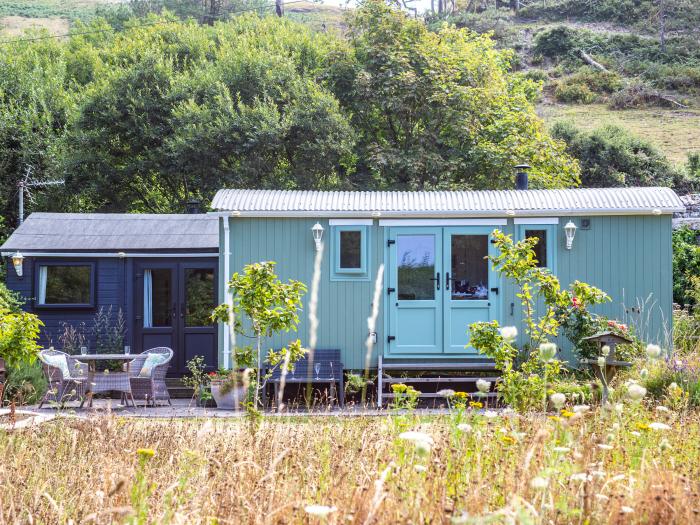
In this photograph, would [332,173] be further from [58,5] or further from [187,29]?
[58,5]

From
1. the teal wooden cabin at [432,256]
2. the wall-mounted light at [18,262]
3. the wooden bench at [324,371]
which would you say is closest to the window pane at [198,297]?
the teal wooden cabin at [432,256]

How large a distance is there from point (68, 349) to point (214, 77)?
905 centimetres

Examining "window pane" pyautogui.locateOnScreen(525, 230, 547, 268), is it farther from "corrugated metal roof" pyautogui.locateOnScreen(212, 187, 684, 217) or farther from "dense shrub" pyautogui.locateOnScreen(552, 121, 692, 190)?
"dense shrub" pyautogui.locateOnScreen(552, 121, 692, 190)

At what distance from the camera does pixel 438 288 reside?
37.1ft

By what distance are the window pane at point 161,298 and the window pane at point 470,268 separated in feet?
16.0

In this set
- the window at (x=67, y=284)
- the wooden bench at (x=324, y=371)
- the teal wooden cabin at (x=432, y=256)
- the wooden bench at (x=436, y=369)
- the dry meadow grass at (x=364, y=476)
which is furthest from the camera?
the window at (x=67, y=284)

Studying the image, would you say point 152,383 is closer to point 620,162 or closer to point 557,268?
point 557,268

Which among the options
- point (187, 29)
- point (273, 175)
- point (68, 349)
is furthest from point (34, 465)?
point (187, 29)

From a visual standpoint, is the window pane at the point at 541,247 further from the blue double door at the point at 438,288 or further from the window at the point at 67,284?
the window at the point at 67,284

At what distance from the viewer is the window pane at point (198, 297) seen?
13.6 metres

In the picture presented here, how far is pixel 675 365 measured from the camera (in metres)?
8.43

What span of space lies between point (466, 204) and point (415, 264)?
1042 mm

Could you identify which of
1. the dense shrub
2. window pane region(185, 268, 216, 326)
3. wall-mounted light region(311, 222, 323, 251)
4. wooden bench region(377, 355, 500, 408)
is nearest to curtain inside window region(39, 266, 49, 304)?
window pane region(185, 268, 216, 326)

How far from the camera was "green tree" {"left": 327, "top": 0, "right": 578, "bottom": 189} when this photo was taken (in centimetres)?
1872
